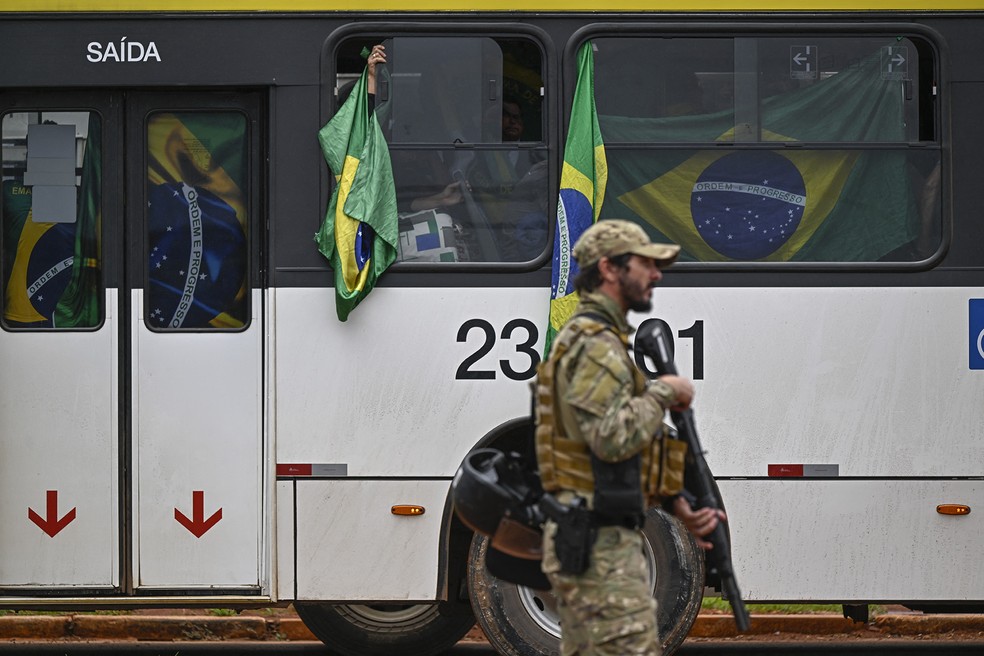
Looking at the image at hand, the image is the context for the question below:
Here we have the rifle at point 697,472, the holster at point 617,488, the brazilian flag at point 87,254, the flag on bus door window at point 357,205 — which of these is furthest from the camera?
the brazilian flag at point 87,254

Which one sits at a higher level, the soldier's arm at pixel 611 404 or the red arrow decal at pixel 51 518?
the soldier's arm at pixel 611 404

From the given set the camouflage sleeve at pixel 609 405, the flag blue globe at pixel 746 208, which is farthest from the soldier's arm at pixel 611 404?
the flag blue globe at pixel 746 208

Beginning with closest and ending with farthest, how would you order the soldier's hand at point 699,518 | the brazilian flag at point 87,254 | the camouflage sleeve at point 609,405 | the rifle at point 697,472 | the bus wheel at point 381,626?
the camouflage sleeve at point 609,405
the soldier's hand at point 699,518
the rifle at point 697,472
the brazilian flag at point 87,254
the bus wheel at point 381,626

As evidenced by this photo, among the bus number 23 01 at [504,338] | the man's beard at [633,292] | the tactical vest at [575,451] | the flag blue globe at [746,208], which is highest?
the flag blue globe at [746,208]

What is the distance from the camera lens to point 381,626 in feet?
22.3

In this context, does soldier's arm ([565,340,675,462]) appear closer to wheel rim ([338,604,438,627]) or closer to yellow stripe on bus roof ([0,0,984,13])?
yellow stripe on bus roof ([0,0,984,13])

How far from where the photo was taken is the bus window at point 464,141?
612cm

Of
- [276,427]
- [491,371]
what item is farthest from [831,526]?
[276,427]

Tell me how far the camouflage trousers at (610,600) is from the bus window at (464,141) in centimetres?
200

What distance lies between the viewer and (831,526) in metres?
6.11

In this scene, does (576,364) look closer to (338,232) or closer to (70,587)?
(338,232)

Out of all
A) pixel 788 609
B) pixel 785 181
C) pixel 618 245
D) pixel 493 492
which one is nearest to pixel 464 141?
pixel 785 181

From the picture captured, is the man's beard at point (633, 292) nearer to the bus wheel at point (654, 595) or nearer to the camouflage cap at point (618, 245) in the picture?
the camouflage cap at point (618, 245)

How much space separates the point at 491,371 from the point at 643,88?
1430mm
